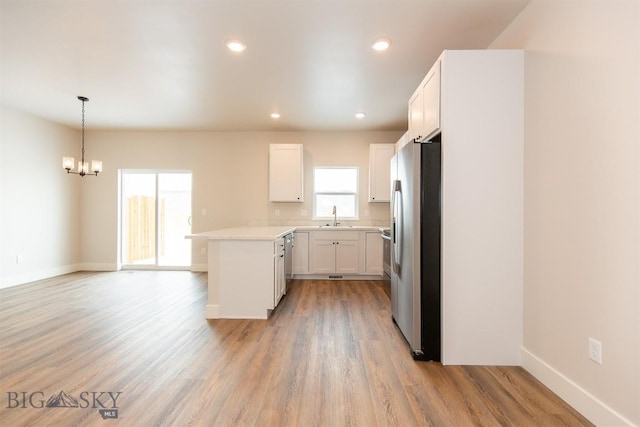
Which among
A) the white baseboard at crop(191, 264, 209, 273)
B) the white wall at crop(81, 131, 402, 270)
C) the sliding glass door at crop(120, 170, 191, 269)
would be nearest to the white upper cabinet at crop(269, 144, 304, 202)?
the white wall at crop(81, 131, 402, 270)

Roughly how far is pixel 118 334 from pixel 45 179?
4.15 meters

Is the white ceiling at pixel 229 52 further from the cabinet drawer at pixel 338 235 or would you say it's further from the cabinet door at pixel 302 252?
the cabinet door at pixel 302 252

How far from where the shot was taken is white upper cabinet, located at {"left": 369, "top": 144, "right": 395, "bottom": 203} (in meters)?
5.38

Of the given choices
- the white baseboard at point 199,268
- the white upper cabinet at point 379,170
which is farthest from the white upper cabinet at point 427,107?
the white baseboard at point 199,268

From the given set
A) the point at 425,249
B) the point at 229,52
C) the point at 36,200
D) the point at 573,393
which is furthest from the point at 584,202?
the point at 36,200

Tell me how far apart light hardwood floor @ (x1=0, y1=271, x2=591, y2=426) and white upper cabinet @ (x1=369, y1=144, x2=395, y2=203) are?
241cm

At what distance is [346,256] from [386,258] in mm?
738

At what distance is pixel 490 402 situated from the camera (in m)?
1.81

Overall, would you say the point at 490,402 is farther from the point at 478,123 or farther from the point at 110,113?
the point at 110,113

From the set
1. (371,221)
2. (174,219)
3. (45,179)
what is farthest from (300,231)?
(45,179)

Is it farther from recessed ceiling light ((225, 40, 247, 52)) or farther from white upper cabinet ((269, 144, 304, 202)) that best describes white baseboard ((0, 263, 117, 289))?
recessed ceiling light ((225, 40, 247, 52))

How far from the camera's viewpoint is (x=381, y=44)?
2.78m

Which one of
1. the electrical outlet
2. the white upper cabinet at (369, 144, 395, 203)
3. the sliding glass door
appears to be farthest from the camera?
the sliding glass door

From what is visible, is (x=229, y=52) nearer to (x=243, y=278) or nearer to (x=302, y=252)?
(x=243, y=278)
